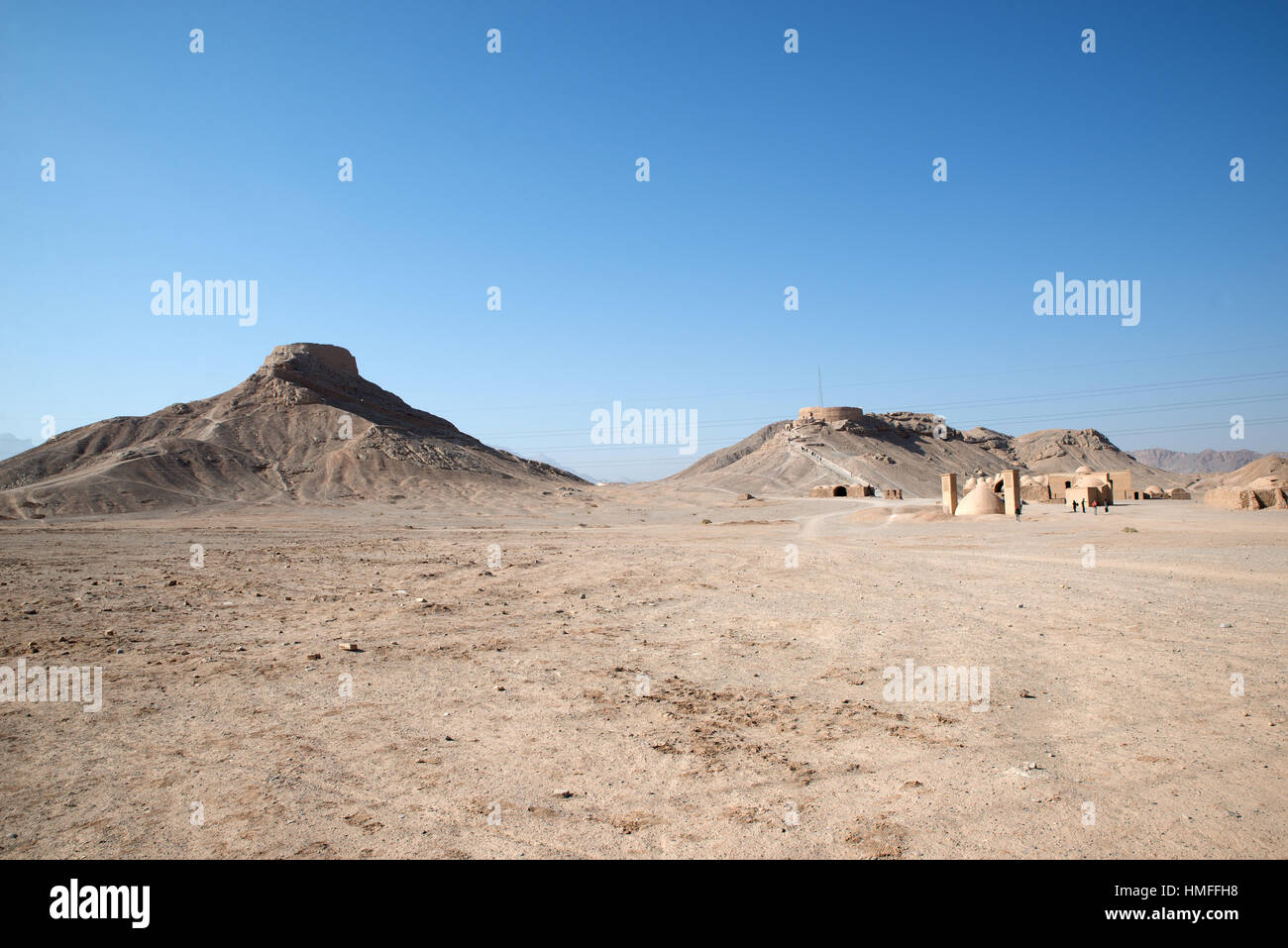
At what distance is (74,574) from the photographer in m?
15.5

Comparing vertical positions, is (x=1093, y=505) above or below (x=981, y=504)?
below

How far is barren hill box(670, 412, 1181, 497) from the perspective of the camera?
254ft

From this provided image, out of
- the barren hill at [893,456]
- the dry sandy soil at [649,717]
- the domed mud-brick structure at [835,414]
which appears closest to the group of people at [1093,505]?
the dry sandy soil at [649,717]

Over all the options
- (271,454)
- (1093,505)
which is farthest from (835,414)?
(271,454)

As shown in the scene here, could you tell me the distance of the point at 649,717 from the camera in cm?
689

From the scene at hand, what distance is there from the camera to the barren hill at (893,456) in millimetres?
77438

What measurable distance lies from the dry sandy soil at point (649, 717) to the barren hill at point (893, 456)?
60227 millimetres

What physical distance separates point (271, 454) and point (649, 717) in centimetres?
6298

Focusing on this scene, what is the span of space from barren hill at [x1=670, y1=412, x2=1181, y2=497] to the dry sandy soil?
60.2m

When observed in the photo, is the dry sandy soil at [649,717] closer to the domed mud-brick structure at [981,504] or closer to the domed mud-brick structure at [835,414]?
the domed mud-brick structure at [981,504]
